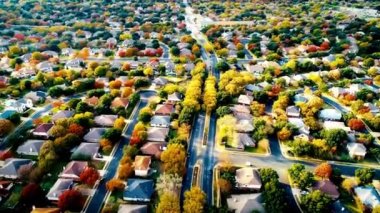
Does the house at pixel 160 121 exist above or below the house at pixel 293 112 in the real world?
above

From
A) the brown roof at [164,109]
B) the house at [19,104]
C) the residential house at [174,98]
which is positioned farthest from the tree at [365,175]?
the house at [19,104]

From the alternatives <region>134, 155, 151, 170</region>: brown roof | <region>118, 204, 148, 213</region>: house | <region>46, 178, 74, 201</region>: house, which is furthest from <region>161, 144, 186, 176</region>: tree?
<region>46, 178, 74, 201</region>: house

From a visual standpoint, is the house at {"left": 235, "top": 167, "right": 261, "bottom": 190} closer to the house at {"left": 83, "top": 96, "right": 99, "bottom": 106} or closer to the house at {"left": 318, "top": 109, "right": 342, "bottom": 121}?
the house at {"left": 318, "top": 109, "right": 342, "bottom": 121}

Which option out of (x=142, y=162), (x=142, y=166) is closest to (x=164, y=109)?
(x=142, y=162)

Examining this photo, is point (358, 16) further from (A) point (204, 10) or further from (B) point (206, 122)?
(B) point (206, 122)

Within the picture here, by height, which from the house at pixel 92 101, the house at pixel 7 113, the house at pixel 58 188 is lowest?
the house at pixel 58 188

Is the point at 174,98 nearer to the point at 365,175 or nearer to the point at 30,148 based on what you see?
the point at 30,148

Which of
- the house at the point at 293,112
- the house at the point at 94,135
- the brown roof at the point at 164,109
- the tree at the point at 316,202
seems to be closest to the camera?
the tree at the point at 316,202

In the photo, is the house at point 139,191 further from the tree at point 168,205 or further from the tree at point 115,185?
the tree at point 168,205
